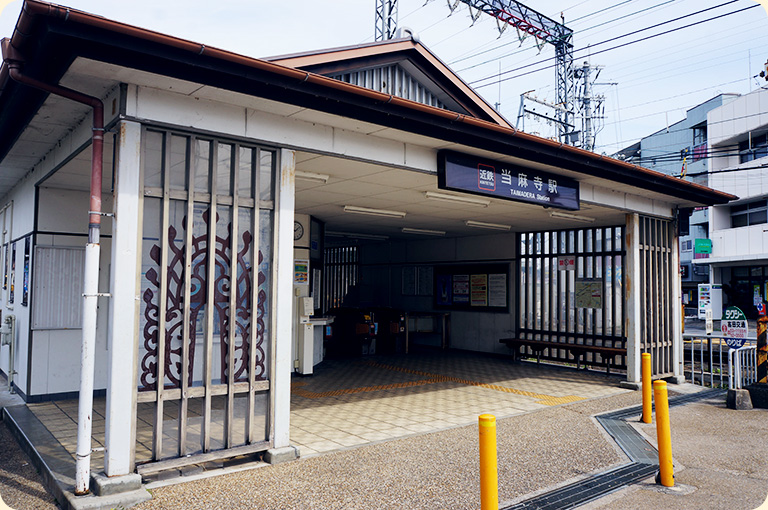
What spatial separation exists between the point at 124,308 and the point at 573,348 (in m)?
9.61

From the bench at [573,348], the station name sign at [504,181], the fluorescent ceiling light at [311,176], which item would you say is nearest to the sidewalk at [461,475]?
the station name sign at [504,181]

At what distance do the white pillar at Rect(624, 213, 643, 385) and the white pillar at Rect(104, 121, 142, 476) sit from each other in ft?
27.2

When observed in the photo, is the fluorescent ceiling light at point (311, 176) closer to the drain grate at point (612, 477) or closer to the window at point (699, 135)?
the drain grate at point (612, 477)

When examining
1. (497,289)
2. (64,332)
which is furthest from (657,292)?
(64,332)

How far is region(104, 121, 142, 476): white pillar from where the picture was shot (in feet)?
14.0

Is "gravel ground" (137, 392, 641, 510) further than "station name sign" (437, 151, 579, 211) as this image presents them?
No

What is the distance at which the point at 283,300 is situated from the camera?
528 centimetres

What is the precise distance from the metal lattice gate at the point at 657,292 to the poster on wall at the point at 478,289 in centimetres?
442

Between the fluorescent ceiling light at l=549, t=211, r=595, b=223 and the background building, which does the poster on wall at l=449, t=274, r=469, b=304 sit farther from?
the background building

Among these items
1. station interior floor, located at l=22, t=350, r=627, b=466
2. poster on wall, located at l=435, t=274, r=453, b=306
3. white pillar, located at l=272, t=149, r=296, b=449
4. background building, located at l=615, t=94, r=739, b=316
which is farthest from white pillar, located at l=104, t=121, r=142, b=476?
background building, located at l=615, t=94, r=739, b=316

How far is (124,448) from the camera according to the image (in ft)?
14.1

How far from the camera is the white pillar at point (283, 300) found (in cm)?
518

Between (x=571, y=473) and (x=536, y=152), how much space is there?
12.9 feet

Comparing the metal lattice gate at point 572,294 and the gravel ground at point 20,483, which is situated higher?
the metal lattice gate at point 572,294
